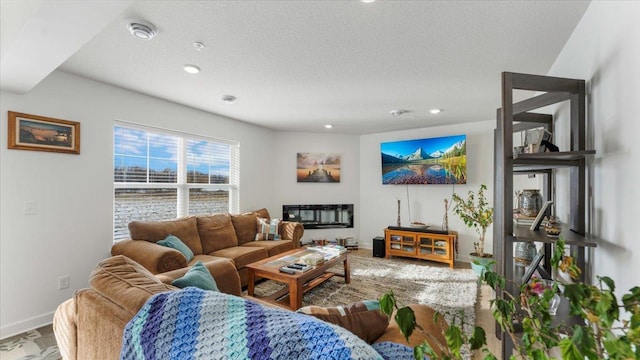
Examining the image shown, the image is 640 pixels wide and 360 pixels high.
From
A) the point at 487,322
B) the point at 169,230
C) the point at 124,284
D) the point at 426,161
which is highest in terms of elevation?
the point at 426,161

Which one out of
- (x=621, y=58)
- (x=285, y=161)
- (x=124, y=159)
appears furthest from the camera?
(x=285, y=161)

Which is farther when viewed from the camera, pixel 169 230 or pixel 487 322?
pixel 169 230

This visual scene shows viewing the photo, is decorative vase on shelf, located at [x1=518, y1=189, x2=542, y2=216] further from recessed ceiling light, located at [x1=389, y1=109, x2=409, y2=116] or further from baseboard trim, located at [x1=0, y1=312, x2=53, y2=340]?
baseboard trim, located at [x1=0, y1=312, x2=53, y2=340]

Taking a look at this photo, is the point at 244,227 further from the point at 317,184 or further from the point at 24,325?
the point at 24,325

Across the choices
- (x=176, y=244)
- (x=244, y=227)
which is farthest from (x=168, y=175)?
(x=244, y=227)

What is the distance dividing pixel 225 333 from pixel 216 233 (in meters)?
3.03

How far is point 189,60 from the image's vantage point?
2326 millimetres

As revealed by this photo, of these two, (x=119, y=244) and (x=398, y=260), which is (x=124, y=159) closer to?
(x=119, y=244)

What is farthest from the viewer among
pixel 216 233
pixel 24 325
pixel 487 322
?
pixel 216 233

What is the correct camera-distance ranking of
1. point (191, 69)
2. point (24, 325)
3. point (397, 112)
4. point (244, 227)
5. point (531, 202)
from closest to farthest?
point (531, 202)
point (24, 325)
point (191, 69)
point (397, 112)
point (244, 227)

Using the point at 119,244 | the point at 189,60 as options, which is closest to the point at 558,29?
the point at 189,60

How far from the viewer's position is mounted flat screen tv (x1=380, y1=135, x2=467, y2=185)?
4422mm

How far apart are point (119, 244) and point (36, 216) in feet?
2.25

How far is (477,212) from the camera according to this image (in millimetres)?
4180
